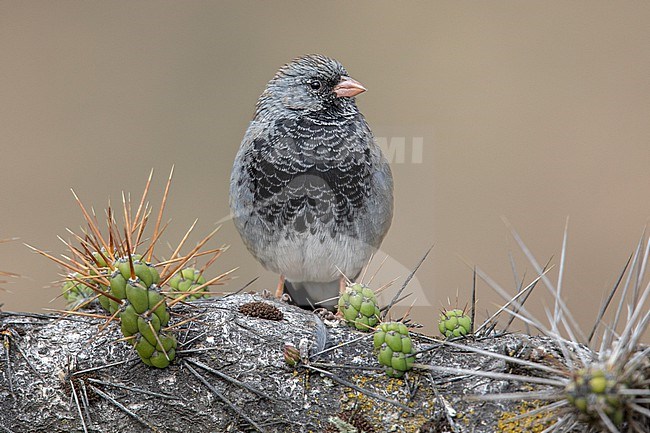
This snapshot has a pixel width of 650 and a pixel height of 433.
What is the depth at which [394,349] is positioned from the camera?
2279 millimetres

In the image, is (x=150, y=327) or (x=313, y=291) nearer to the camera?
(x=150, y=327)

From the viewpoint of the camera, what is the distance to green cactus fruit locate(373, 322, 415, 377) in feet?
7.47

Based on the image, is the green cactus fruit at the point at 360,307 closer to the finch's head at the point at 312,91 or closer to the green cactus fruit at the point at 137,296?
the green cactus fruit at the point at 137,296

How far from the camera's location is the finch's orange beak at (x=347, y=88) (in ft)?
13.4

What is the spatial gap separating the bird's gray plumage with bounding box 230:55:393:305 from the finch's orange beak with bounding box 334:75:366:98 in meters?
0.03

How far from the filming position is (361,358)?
2418mm

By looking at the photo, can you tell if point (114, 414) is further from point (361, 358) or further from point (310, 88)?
point (310, 88)

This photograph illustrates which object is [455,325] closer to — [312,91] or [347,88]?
[347,88]

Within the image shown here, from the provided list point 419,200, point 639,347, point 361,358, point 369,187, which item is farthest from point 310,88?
point 639,347

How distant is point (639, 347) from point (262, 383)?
111 cm

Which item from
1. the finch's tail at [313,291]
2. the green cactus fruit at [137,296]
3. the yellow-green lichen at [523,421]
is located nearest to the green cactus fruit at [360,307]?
the yellow-green lichen at [523,421]

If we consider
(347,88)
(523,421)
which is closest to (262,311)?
(523,421)

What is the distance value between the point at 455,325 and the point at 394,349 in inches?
11.8

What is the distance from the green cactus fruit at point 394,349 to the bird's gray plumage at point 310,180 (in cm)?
176
